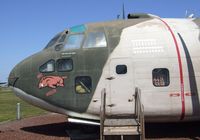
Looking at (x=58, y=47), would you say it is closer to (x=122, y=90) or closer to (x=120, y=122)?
(x=122, y=90)

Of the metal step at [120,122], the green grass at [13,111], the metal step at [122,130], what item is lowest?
the green grass at [13,111]

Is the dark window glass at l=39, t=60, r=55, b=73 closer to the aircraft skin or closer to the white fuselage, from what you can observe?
the aircraft skin

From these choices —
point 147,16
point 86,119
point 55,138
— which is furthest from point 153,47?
point 55,138

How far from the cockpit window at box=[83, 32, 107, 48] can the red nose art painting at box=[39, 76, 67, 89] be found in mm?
1647

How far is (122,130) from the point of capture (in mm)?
12430

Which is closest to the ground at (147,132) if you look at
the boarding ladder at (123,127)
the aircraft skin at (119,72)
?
the aircraft skin at (119,72)

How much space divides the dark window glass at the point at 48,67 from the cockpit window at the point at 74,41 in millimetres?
841

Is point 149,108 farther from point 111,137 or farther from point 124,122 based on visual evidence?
point 111,137

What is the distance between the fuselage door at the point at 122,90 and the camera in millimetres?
14141

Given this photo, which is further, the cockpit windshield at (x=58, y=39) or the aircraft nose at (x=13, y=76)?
the cockpit windshield at (x=58, y=39)

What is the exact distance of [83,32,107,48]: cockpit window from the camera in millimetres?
14734

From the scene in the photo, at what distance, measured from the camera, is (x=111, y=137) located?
40.8 ft

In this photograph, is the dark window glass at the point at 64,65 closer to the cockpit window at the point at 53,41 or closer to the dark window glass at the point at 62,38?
the dark window glass at the point at 62,38

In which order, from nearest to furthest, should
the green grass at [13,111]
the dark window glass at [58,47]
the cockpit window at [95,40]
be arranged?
the cockpit window at [95,40], the dark window glass at [58,47], the green grass at [13,111]
